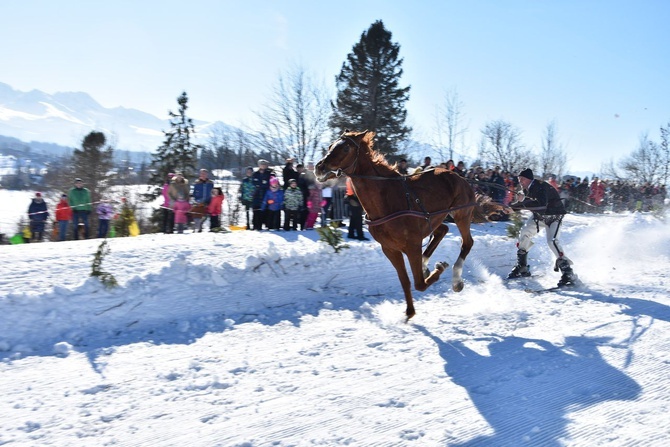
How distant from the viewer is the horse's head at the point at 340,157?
20.2 ft

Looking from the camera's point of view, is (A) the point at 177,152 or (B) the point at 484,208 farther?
(A) the point at 177,152

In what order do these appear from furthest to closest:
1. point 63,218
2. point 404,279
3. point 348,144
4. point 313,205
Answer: point 313,205, point 63,218, point 404,279, point 348,144

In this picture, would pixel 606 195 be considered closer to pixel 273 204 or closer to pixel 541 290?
pixel 541 290

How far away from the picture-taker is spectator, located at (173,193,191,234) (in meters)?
11.4

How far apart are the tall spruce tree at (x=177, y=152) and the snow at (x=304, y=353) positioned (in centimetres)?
1508

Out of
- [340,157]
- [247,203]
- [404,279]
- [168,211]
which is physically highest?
[340,157]

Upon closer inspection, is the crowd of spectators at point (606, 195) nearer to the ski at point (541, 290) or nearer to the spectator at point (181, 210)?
the ski at point (541, 290)

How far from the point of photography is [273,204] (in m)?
11.6

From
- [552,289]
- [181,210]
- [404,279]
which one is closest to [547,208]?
[552,289]

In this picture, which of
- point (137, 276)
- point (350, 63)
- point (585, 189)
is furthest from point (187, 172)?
point (585, 189)

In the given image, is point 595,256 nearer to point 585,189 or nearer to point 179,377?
point 179,377

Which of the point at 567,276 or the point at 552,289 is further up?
the point at 567,276

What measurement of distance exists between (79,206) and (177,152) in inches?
479

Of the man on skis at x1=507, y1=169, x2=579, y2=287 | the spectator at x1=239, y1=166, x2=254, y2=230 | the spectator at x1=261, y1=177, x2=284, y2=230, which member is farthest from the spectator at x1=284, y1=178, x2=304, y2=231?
the man on skis at x1=507, y1=169, x2=579, y2=287
